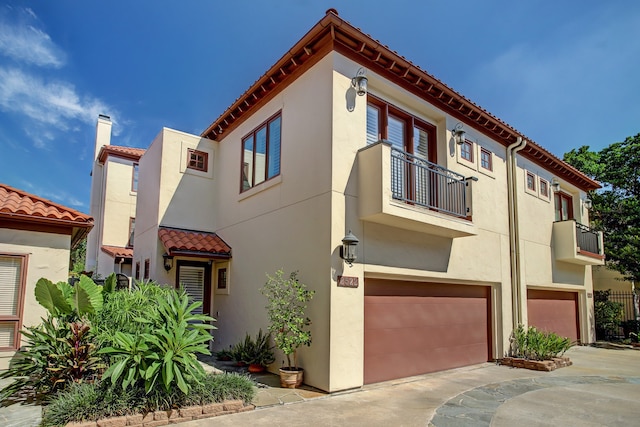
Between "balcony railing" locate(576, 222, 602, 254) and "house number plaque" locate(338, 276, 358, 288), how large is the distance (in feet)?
38.4

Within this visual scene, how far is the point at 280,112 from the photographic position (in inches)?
409

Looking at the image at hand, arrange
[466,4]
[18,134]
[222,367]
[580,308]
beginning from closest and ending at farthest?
[222,367]
[466,4]
[580,308]
[18,134]

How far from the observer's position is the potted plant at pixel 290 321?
312 inches

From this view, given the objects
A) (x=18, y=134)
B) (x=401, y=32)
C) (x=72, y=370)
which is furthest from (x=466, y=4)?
(x=18, y=134)

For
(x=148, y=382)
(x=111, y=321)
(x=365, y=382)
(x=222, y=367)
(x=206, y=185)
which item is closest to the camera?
(x=148, y=382)

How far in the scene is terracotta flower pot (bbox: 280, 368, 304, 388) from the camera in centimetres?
793

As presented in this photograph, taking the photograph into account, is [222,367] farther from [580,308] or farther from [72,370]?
[580,308]

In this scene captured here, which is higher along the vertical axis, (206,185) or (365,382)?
(206,185)

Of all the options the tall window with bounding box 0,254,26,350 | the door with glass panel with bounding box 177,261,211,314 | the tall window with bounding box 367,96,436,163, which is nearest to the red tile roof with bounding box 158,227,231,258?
the door with glass panel with bounding box 177,261,211,314

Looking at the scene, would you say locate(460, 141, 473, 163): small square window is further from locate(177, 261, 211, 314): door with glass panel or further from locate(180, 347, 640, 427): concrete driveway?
locate(177, 261, 211, 314): door with glass panel

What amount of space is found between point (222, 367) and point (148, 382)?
409 centimetres

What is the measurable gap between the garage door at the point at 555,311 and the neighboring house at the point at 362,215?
0.11m

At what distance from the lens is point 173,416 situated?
5.95m

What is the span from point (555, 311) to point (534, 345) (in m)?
4.57
